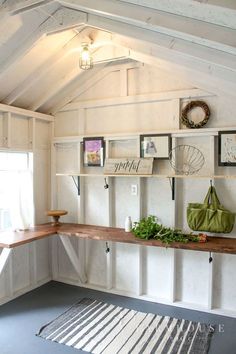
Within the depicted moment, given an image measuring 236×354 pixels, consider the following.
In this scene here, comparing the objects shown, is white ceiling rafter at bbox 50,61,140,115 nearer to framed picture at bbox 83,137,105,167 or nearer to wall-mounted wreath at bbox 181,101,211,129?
framed picture at bbox 83,137,105,167

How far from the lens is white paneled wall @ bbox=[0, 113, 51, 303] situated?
3727 millimetres

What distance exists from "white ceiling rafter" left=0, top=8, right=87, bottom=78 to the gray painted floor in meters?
2.66

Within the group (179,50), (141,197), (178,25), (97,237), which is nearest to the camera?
(178,25)

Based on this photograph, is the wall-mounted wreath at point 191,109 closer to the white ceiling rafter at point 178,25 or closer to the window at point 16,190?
the white ceiling rafter at point 178,25

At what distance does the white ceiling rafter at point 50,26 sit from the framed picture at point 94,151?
1.38m

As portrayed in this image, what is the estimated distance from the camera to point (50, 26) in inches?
108

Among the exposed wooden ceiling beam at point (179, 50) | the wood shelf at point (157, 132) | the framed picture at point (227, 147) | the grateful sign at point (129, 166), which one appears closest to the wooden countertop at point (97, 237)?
the grateful sign at point (129, 166)

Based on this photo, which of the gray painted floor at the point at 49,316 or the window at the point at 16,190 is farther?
the window at the point at 16,190

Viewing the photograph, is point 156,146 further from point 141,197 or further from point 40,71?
point 40,71

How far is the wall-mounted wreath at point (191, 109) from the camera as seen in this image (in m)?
3.37

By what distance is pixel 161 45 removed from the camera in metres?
2.12

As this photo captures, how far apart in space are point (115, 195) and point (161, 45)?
2210 millimetres

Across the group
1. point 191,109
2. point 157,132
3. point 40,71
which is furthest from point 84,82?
point 191,109

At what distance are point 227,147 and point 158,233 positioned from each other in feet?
3.94
